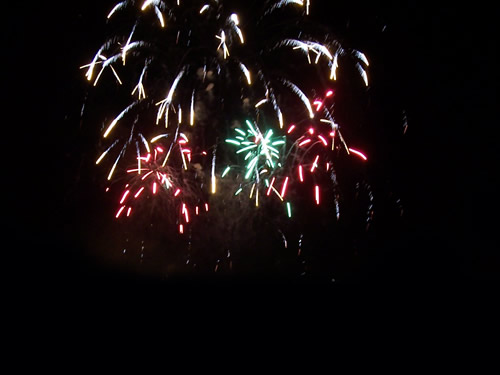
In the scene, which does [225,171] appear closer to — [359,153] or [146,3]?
[359,153]

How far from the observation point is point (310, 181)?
6.00 m

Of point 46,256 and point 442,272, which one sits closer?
point 442,272

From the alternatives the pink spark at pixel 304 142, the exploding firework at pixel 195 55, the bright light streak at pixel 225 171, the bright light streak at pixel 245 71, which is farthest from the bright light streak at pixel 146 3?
the pink spark at pixel 304 142

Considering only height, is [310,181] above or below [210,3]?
below

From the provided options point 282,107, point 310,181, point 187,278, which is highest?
point 282,107

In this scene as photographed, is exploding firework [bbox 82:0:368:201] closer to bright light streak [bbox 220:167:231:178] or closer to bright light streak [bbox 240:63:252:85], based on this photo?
bright light streak [bbox 240:63:252:85]

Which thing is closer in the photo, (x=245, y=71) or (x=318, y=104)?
(x=245, y=71)

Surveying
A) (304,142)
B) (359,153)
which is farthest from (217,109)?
(359,153)

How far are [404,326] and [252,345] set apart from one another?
1.75 metres

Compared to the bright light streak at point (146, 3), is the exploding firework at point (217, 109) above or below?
below

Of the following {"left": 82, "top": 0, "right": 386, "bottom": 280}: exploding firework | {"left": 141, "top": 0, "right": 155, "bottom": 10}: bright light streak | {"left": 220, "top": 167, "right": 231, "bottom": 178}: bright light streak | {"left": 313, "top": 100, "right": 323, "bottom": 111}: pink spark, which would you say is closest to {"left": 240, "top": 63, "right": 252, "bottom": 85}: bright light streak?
{"left": 82, "top": 0, "right": 386, "bottom": 280}: exploding firework

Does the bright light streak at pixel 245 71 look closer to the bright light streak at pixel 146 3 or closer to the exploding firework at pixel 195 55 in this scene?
the exploding firework at pixel 195 55

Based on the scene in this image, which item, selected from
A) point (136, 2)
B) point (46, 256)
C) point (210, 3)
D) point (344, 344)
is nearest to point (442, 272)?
point (344, 344)

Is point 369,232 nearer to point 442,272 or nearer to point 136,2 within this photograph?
point 442,272
